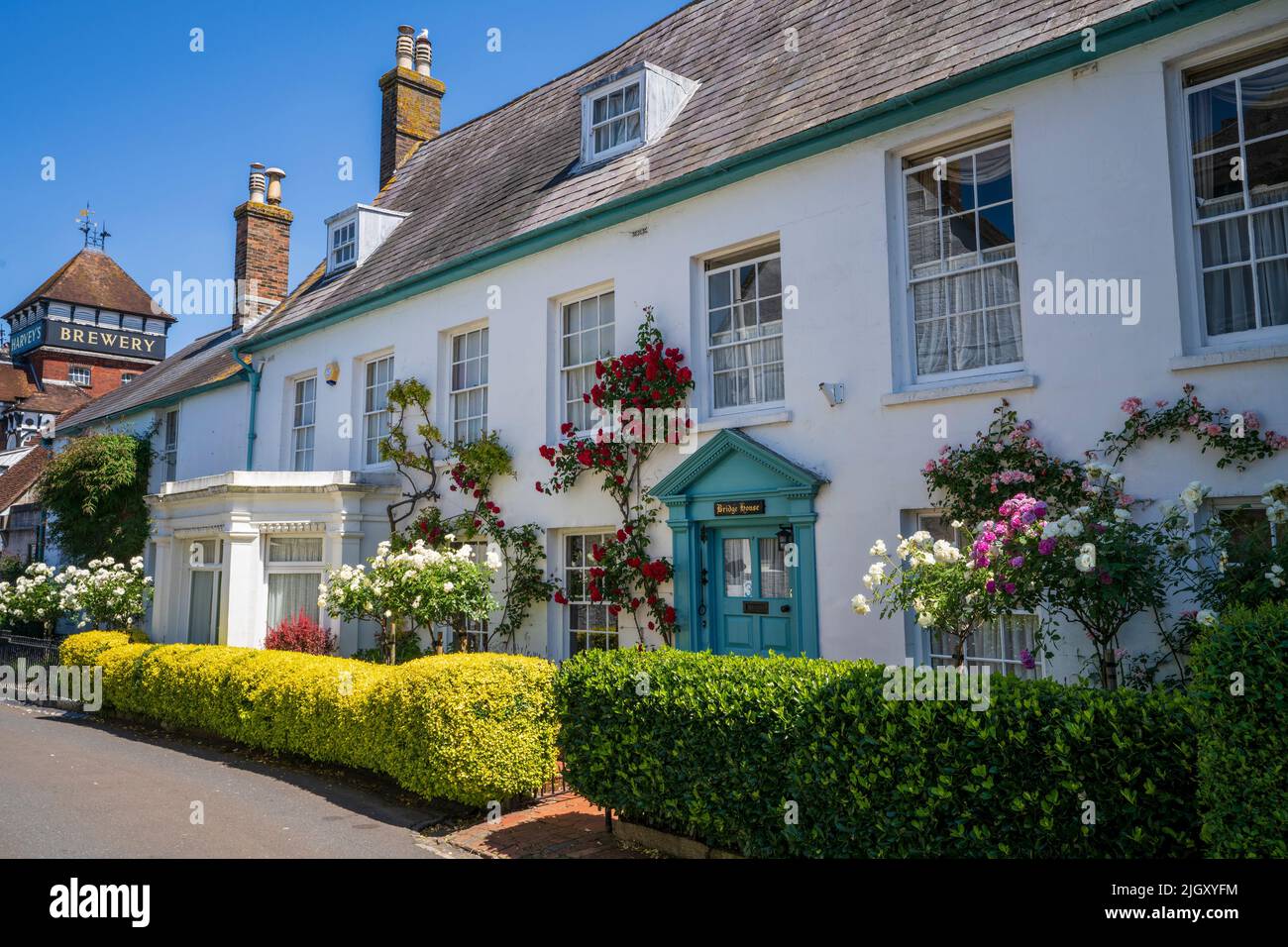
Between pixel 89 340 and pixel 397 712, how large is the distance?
55.4 metres

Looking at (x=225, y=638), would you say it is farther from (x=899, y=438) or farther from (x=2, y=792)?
(x=899, y=438)

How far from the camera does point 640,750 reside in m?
6.80

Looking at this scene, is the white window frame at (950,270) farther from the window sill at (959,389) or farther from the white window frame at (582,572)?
the white window frame at (582,572)

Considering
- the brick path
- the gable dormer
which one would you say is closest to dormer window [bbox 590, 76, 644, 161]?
the gable dormer

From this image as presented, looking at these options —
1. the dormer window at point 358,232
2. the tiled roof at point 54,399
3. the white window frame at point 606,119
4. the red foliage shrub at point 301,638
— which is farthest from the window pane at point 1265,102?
the tiled roof at point 54,399

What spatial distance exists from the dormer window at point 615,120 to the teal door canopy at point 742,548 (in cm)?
501

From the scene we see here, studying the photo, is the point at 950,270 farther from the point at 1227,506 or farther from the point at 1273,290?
the point at 1227,506

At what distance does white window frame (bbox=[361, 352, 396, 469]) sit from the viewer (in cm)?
1546

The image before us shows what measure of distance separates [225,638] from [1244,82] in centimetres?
1448

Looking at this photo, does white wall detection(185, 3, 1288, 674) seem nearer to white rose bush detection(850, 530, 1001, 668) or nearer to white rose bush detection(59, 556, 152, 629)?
white rose bush detection(850, 530, 1001, 668)

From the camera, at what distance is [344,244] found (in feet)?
59.4

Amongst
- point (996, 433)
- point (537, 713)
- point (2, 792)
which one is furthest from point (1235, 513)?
point (2, 792)

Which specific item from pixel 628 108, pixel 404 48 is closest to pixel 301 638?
pixel 628 108

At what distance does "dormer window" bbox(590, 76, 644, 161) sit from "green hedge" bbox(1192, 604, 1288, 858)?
10.1 meters
